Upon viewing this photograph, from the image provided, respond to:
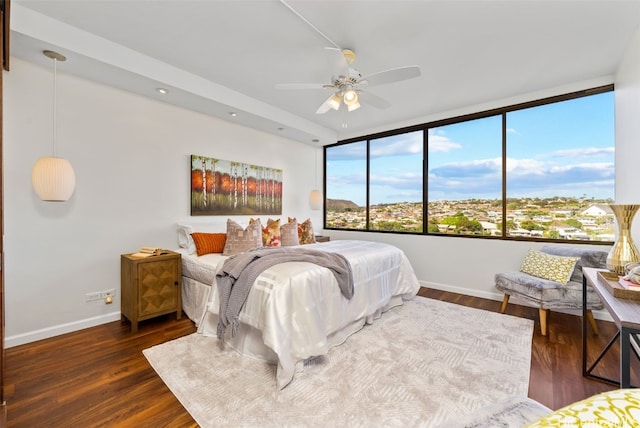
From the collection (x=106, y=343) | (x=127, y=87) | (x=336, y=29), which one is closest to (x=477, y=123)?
(x=336, y=29)

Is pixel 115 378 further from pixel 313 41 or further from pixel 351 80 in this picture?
pixel 313 41

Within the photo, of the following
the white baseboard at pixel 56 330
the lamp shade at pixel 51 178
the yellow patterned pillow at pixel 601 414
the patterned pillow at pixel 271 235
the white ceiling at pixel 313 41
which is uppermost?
the white ceiling at pixel 313 41

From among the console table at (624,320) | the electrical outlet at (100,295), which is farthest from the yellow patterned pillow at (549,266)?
the electrical outlet at (100,295)

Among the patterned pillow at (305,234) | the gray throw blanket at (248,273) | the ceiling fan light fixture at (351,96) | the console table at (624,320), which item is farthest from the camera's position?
the patterned pillow at (305,234)

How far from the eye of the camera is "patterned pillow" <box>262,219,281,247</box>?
3750mm

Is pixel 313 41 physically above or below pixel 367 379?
above

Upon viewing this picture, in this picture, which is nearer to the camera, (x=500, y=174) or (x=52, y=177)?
(x=52, y=177)

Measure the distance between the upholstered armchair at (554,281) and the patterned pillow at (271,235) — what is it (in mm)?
2747

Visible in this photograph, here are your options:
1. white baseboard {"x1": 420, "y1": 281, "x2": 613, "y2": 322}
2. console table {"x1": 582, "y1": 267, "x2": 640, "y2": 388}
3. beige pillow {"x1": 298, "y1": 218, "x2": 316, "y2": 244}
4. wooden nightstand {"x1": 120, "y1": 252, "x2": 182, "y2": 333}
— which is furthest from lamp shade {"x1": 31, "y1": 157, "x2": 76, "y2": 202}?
white baseboard {"x1": 420, "y1": 281, "x2": 613, "y2": 322}

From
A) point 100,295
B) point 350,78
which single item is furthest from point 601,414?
point 100,295

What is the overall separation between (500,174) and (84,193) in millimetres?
4997

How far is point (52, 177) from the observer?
7.86 feet

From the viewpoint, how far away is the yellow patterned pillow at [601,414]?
57 cm

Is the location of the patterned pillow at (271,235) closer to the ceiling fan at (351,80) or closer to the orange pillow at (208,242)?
the orange pillow at (208,242)
